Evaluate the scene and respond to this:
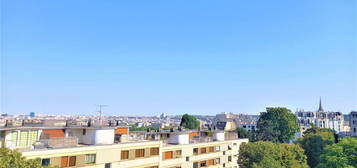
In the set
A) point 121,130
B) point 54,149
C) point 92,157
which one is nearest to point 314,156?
point 121,130

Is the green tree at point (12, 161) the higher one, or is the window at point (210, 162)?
the green tree at point (12, 161)

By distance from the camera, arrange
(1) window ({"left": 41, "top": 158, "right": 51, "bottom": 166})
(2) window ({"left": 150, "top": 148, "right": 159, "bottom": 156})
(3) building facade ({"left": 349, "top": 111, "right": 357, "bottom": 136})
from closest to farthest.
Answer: (1) window ({"left": 41, "top": 158, "right": 51, "bottom": 166}), (2) window ({"left": 150, "top": 148, "right": 159, "bottom": 156}), (3) building facade ({"left": 349, "top": 111, "right": 357, "bottom": 136})

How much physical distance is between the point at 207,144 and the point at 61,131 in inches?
1063

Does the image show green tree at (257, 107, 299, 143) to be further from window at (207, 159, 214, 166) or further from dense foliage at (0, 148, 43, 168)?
dense foliage at (0, 148, 43, 168)

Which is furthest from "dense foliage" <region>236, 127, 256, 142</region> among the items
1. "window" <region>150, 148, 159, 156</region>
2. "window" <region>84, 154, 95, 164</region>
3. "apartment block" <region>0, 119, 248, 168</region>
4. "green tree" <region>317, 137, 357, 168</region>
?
"window" <region>84, 154, 95, 164</region>

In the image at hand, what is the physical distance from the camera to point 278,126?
89.1 m

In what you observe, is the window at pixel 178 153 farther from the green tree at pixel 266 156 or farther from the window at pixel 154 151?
the green tree at pixel 266 156

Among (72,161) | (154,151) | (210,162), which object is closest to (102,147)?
(72,161)

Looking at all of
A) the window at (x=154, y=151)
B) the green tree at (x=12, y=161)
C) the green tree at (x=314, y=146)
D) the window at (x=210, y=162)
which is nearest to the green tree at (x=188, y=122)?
the green tree at (x=314, y=146)

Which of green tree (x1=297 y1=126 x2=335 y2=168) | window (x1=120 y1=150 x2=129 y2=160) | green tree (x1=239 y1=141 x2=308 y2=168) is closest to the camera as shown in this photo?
window (x1=120 y1=150 x2=129 y2=160)

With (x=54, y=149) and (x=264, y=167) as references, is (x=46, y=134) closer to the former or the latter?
(x=54, y=149)

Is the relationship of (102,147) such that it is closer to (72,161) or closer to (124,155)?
(124,155)

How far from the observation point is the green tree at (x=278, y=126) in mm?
88875

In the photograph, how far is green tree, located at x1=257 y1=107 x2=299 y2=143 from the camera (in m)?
88.9
